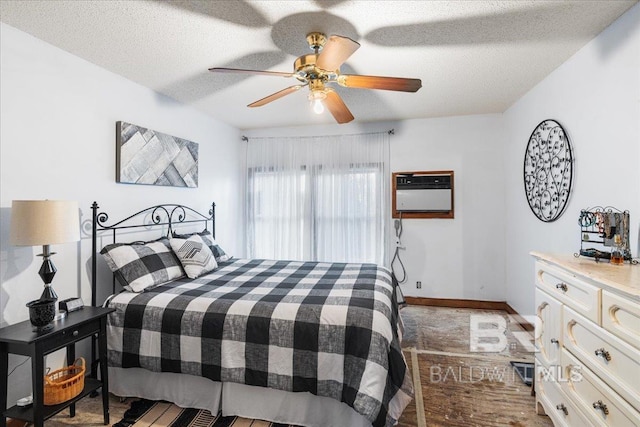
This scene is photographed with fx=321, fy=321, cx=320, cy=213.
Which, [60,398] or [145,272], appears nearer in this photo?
[60,398]

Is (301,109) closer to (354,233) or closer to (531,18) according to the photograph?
(354,233)

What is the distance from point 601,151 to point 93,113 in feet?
12.7

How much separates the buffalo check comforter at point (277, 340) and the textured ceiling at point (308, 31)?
1824 millimetres

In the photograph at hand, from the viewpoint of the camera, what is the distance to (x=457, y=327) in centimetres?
362

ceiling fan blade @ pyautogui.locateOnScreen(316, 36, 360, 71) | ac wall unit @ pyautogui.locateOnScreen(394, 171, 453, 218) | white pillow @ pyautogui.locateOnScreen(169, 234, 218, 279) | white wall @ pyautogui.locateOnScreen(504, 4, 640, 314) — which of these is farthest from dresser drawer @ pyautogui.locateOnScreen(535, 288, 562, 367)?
white pillow @ pyautogui.locateOnScreen(169, 234, 218, 279)

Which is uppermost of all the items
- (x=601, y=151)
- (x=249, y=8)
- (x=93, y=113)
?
(x=249, y=8)

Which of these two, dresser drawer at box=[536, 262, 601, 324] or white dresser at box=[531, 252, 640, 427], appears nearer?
white dresser at box=[531, 252, 640, 427]

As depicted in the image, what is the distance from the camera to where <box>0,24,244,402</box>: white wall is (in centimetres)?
207

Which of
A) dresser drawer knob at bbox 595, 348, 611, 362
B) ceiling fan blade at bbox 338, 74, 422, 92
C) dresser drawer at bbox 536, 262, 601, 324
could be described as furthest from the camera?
ceiling fan blade at bbox 338, 74, 422, 92

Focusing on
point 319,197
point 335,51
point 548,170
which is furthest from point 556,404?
point 319,197

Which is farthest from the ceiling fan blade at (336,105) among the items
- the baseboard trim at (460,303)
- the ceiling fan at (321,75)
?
the baseboard trim at (460,303)

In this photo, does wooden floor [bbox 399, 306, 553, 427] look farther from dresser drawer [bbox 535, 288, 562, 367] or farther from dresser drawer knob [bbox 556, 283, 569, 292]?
dresser drawer knob [bbox 556, 283, 569, 292]

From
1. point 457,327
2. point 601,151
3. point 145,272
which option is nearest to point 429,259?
point 457,327

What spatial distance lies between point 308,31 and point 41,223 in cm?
202
